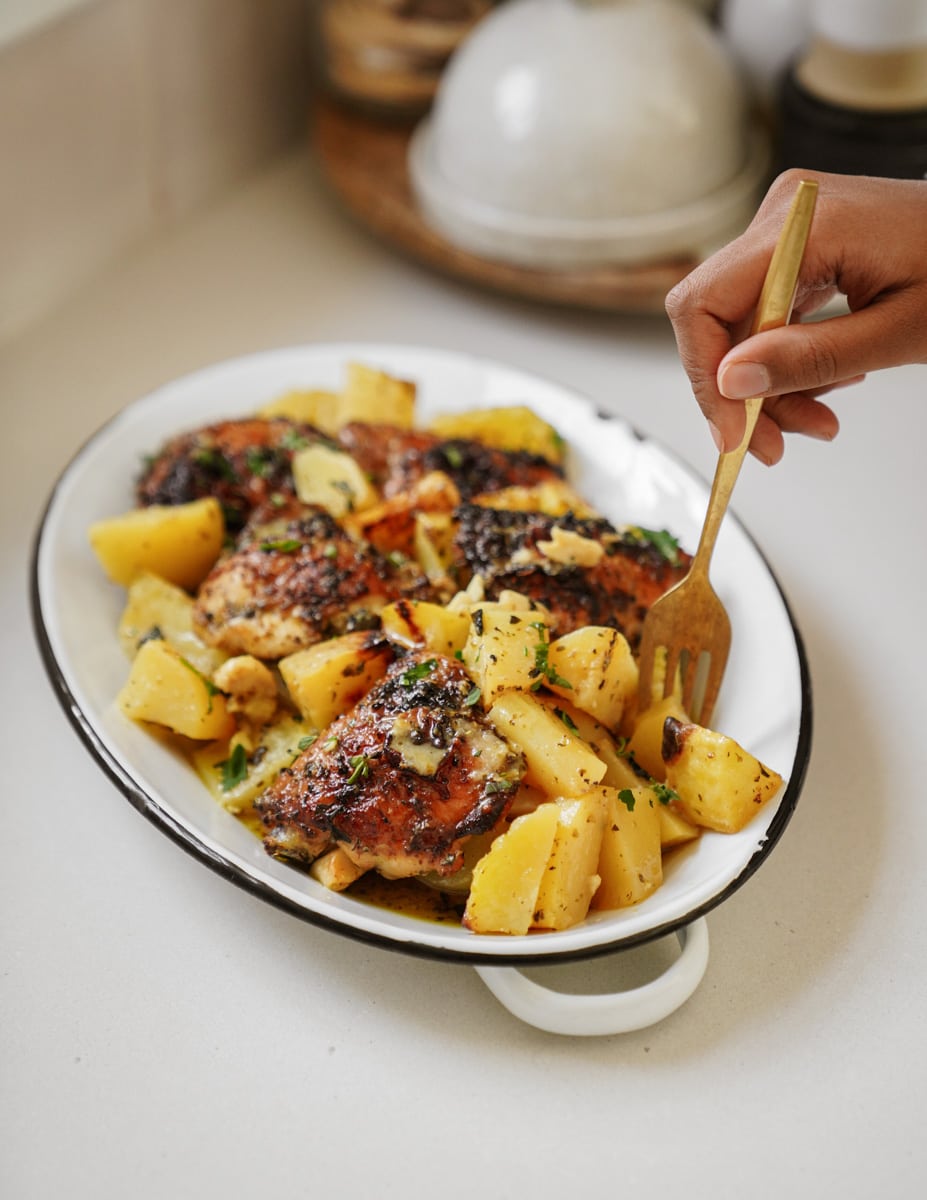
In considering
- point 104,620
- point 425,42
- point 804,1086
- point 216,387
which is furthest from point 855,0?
point 804,1086

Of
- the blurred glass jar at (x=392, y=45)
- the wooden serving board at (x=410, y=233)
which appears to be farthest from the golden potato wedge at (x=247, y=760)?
the blurred glass jar at (x=392, y=45)

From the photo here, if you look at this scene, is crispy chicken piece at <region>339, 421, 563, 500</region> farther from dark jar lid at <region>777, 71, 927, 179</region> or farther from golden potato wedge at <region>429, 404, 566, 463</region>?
dark jar lid at <region>777, 71, 927, 179</region>

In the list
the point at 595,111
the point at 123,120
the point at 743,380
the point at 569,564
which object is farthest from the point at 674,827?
the point at 123,120

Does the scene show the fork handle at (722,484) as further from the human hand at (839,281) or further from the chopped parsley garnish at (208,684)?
the chopped parsley garnish at (208,684)

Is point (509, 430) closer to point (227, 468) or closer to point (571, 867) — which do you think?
point (227, 468)

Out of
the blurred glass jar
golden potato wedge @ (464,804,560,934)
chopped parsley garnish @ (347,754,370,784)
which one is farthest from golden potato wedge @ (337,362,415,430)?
the blurred glass jar
